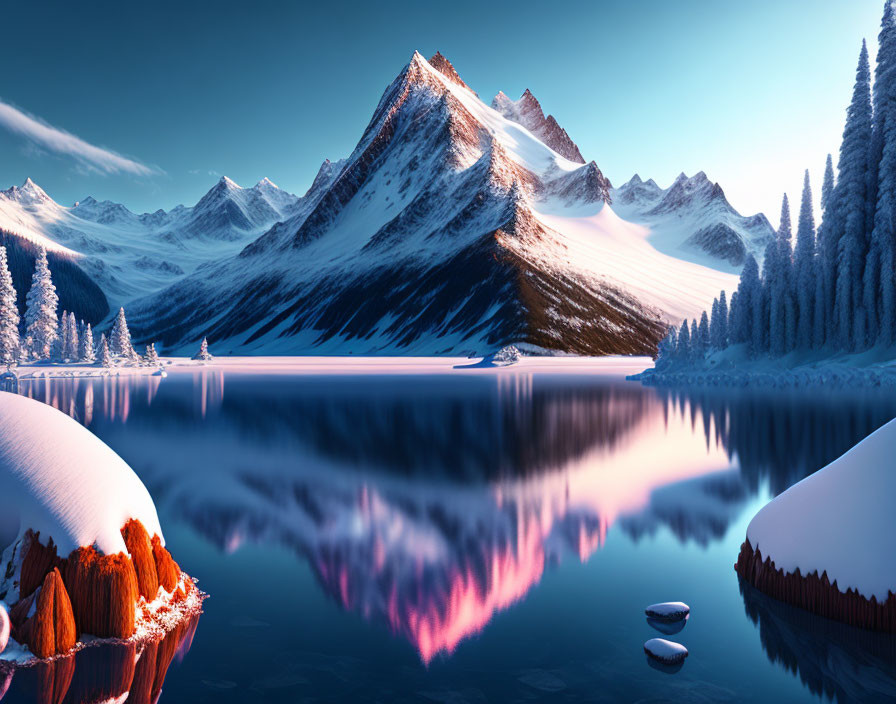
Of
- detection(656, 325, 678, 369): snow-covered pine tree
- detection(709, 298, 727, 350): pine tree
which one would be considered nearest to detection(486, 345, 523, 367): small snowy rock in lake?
detection(656, 325, 678, 369): snow-covered pine tree

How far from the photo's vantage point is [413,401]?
173 feet

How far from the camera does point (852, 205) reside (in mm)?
82688

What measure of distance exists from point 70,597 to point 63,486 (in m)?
1.74

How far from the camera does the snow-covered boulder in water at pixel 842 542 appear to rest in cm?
1055

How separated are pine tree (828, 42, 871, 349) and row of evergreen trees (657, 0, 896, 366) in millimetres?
112

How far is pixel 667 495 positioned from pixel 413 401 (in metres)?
33.9

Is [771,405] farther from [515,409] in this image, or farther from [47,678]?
[47,678]

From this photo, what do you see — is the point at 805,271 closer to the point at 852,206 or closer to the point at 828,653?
the point at 852,206

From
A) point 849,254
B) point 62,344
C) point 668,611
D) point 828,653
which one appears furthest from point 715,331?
point 62,344

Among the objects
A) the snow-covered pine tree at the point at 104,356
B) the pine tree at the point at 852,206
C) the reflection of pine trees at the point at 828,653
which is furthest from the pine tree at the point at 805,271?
the snow-covered pine tree at the point at 104,356

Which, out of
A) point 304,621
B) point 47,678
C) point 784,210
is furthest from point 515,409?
point 784,210

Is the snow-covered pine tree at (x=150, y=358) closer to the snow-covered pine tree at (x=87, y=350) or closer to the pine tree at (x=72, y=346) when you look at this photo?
the snow-covered pine tree at (x=87, y=350)

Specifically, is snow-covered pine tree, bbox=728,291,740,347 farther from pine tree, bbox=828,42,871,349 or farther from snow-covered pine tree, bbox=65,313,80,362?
snow-covered pine tree, bbox=65,313,80,362

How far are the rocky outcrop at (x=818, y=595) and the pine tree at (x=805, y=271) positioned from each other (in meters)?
84.3
